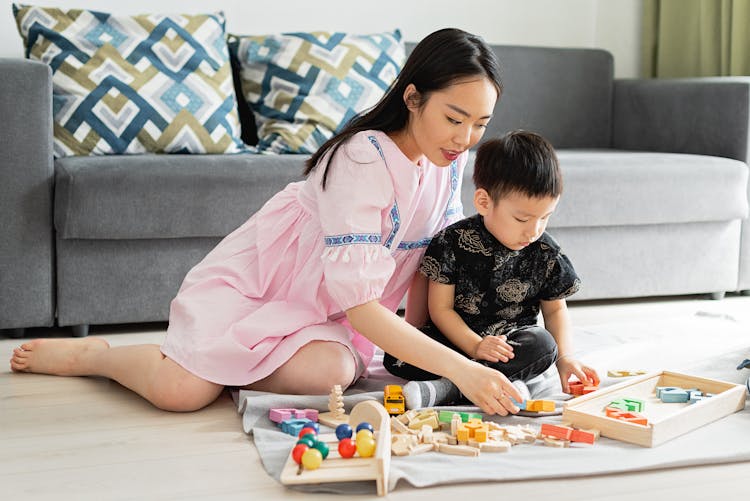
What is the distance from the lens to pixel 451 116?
63.2 inches

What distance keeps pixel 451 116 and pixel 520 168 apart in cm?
15

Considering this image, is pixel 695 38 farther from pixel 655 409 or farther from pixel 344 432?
pixel 344 432

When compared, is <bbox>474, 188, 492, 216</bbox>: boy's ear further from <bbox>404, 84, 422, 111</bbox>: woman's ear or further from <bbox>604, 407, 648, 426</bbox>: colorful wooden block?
<bbox>604, 407, 648, 426</bbox>: colorful wooden block

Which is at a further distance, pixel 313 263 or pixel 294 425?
pixel 313 263

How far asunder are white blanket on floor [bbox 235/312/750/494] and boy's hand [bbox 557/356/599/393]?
0.03m

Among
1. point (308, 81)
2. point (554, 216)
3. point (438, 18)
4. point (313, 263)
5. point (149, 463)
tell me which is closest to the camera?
point (149, 463)

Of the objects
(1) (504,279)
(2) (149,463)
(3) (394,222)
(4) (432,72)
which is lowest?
(2) (149,463)

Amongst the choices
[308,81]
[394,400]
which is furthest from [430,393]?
[308,81]

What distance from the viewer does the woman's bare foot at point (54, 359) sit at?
1.92m

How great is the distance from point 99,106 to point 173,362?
1.04 metres

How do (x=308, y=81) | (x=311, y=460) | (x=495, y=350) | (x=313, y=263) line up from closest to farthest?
(x=311, y=460)
(x=495, y=350)
(x=313, y=263)
(x=308, y=81)

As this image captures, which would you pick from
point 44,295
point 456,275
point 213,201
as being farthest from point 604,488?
point 44,295

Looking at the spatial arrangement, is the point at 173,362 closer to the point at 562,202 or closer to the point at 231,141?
the point at 231,141

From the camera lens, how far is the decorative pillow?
273 cm
